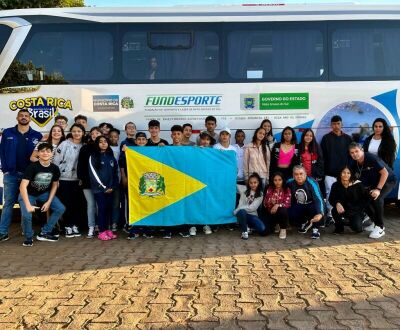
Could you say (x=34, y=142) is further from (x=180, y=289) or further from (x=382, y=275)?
(x=382, y=275)

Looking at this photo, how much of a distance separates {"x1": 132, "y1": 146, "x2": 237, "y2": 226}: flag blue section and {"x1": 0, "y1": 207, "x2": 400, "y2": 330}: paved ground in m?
0.48

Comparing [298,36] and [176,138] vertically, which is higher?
[298,36]

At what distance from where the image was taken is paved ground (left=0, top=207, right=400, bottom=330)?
3893 millimetres

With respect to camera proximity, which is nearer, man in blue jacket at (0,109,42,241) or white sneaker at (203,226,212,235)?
man in blue jacket at (0,109,42,241)

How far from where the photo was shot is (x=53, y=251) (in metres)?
6.49

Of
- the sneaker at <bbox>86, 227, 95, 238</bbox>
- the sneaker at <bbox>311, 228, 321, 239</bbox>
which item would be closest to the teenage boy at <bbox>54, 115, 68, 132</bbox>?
the sneaker at <bbox>86, 227, 95, 238</bbox>

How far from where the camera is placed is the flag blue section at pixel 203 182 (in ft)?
24.4

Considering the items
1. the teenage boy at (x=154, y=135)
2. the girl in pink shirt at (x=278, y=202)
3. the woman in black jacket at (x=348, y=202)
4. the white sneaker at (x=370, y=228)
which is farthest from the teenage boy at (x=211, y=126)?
the white sneaker at (x=370, y=228)

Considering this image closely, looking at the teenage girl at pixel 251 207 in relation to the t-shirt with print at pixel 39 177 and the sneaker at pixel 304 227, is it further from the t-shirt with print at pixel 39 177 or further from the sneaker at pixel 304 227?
the t-shirt with print at pixel 39 177

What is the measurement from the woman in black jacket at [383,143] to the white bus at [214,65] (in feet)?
1.69

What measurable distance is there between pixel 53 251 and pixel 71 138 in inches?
79.6

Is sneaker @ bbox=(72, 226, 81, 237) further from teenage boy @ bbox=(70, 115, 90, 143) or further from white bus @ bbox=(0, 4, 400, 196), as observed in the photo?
white bus @ bbox=(0, 4, 400, 196)

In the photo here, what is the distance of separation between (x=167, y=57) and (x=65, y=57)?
1846 millimetres

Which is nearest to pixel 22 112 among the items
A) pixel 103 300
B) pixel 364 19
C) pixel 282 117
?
pixel 103 300
